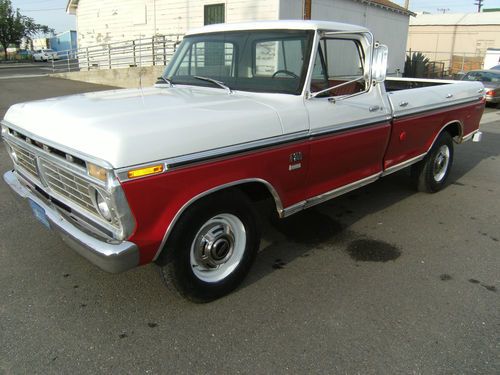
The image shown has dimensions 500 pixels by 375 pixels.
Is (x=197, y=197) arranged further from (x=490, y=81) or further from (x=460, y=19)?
(x=460, y=19)

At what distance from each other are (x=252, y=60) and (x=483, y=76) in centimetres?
1689

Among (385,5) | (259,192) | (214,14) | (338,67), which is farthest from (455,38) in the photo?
(259,192)

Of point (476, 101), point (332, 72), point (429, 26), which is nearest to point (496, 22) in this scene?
point (429, 26)

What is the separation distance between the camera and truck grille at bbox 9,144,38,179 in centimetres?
317

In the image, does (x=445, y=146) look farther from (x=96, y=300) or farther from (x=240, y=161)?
(x=96, y=300)

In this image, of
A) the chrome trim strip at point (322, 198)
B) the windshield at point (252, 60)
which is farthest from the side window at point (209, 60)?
the chrome trim strip at point (322, 198)

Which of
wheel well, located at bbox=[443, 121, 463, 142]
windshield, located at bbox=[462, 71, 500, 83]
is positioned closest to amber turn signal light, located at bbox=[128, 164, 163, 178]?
wheel well, located at bbox=[443, 121, 463, 142]

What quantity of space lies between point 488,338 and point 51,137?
3096 millimetres

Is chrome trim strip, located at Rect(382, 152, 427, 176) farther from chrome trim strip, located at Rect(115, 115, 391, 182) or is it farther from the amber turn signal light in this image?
the amber turn signal light

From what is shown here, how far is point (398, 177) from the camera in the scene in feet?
21.5

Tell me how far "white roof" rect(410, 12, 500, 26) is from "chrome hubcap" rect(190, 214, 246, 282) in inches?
1790

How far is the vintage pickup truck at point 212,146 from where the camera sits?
2.54 meters

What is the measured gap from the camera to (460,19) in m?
43.2

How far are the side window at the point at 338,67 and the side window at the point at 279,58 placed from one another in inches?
6.2
